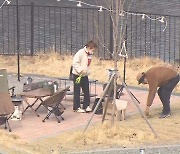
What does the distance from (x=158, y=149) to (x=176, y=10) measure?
44.5 feet

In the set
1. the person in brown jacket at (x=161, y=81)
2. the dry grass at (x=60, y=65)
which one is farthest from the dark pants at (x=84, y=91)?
the dry grass at (x=60, y=65)

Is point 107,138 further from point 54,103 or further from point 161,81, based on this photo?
point 161,81

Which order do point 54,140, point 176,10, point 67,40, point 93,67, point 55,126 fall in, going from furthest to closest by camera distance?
point 176,10 < point 67,40 < point 93,67 < point 55,126 < point 54,140

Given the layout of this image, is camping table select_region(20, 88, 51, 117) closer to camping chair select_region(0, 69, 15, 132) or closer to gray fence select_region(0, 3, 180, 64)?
camping chair select_region(0, 69, 15, 132)

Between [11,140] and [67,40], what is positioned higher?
[67,40]

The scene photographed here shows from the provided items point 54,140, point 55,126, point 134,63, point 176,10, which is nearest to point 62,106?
point 55,126

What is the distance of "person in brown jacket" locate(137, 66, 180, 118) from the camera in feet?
38.4

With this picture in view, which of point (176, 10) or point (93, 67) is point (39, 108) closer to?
point (93, 67)

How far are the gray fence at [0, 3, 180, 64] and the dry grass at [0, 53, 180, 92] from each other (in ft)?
2.18

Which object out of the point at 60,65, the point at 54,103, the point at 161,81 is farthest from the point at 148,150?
the point at 60,65

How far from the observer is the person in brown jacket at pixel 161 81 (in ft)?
38.4

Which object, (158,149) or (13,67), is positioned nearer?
(158,149)

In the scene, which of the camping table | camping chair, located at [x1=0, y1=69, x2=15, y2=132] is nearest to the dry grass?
the camping table

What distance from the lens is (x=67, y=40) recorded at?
69.7 feet
